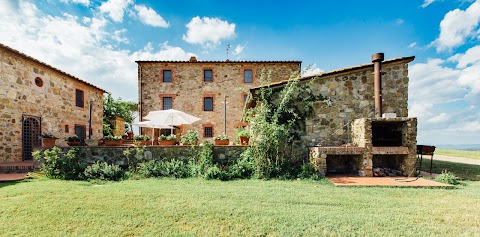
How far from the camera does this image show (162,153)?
8.21m

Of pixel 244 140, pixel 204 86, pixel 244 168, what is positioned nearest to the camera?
pixel 244 168

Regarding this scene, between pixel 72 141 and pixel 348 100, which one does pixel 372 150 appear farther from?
pixel 72 141

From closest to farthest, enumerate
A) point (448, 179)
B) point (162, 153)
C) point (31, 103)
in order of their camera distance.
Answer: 1. point (448, 179)
2. point (162, 153)
3. point (31, 103)

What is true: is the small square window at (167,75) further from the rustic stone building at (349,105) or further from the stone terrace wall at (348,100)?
the stone terrace wall at (348,100)

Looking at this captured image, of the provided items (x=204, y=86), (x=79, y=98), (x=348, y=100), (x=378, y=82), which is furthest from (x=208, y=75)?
(x=378, y=82)

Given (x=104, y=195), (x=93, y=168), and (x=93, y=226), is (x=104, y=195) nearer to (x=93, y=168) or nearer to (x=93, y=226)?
(x=93, y=226)

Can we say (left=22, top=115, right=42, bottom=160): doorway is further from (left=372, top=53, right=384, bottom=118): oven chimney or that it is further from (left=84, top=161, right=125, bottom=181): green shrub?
(left=372, top=53, right=384, bottom=118): oven chimney

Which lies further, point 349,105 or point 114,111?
point 114,111

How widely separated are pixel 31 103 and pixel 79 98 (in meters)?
4.10

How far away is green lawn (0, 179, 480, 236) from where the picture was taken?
3.42 metres

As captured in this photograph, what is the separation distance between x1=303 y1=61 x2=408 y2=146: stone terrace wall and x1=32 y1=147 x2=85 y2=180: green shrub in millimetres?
8156

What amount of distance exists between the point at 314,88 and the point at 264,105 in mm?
2173

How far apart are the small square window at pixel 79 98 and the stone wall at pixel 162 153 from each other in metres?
8.65

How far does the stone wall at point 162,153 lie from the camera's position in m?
8.14
